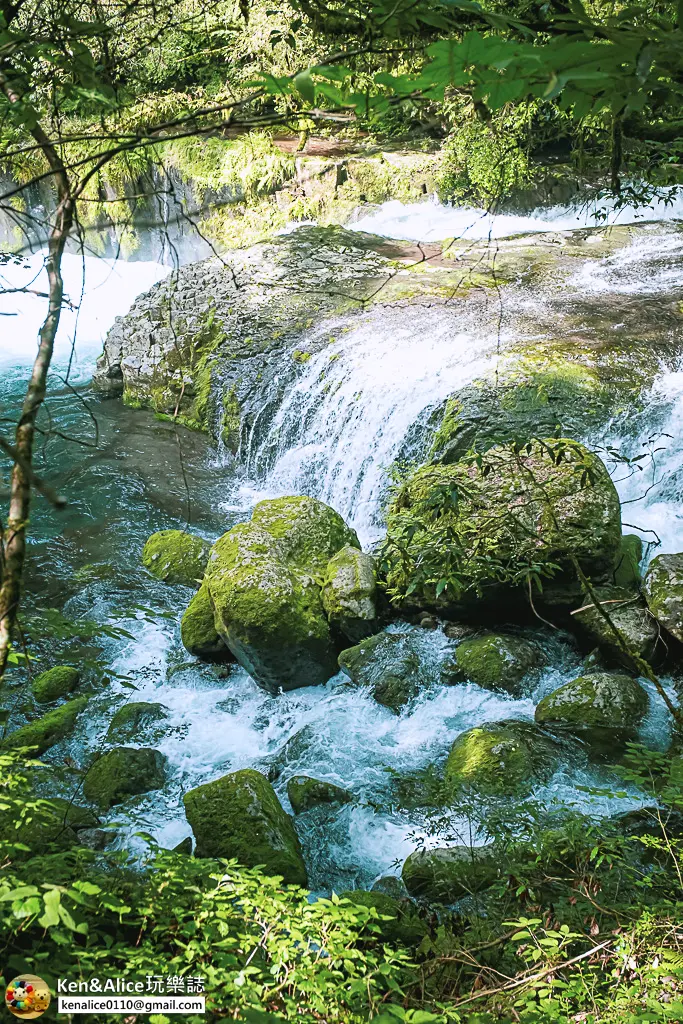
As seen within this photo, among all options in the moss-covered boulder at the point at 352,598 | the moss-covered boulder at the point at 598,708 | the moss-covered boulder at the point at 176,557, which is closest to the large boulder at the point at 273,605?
the moss-covered boulder at the point at 352,598

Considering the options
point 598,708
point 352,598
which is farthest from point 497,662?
point 352,598

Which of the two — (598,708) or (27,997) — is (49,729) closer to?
(27,997)

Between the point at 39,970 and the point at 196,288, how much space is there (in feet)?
31.3

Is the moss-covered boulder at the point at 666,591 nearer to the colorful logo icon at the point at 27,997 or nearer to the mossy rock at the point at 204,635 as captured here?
the mossy rock at the point at 204,635

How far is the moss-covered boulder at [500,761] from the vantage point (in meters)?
4.05

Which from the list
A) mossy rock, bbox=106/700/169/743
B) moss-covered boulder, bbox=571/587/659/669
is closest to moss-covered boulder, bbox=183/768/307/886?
mossy rock, bbox=106/700/169/743

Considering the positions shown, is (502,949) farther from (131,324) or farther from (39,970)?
(131,324)

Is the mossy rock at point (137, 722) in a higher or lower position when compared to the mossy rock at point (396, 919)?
lower

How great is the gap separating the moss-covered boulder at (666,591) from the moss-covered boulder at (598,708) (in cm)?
47

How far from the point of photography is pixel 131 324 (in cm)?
1049

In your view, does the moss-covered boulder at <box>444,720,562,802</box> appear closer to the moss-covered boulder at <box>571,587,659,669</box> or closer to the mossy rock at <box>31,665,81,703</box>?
the moss-covered boulder at <box>571,587,659,669</box>

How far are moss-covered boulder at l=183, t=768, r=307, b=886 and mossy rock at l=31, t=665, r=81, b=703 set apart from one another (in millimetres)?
1730

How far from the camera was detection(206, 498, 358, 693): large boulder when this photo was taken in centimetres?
514

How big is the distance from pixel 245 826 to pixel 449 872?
1027 millimetres
